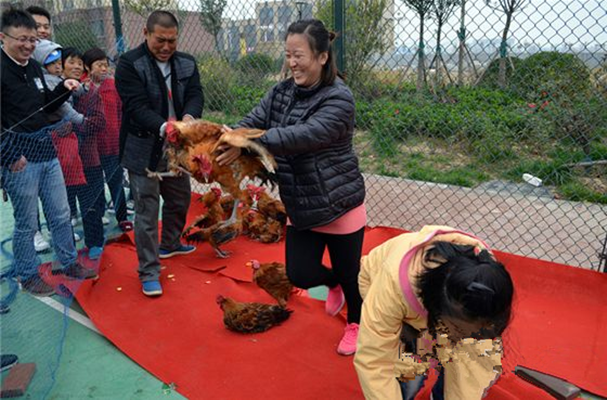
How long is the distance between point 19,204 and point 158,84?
1285 millimetres

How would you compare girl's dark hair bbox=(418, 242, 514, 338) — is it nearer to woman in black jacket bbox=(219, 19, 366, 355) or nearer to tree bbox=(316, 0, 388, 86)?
woman in black jacket bbox=(219, 19, 366, 355)

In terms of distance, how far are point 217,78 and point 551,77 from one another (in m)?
5.19

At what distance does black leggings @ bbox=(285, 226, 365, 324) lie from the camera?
259 centimetres

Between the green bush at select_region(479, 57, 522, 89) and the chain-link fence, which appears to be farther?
the green bush at select_region(479, 57, 522, 89)

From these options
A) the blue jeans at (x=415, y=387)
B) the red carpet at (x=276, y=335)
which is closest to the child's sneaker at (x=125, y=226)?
the red carpet at (x=276, y=335)

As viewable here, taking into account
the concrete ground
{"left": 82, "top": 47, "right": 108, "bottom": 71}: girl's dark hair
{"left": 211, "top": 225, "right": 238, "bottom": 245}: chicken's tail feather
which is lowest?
the concrete ground

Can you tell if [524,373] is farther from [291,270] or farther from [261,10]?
[261,10]

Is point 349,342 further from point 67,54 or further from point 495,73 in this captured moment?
point 495,73

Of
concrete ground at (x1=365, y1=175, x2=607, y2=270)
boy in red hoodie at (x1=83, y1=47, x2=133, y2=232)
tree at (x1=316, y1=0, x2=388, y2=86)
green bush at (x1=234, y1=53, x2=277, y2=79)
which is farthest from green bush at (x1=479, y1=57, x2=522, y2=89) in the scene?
boy in red hoodie at (x1=83, y1=47, x2=133, y2=232)

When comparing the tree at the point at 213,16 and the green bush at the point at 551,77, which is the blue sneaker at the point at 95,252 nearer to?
the tree at the point at 213,16

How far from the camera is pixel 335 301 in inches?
121

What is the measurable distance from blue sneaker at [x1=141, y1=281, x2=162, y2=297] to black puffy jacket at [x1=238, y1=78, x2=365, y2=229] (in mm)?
1406

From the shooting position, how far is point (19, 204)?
3.29m

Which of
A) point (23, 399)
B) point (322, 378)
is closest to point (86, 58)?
point (23, 399)
